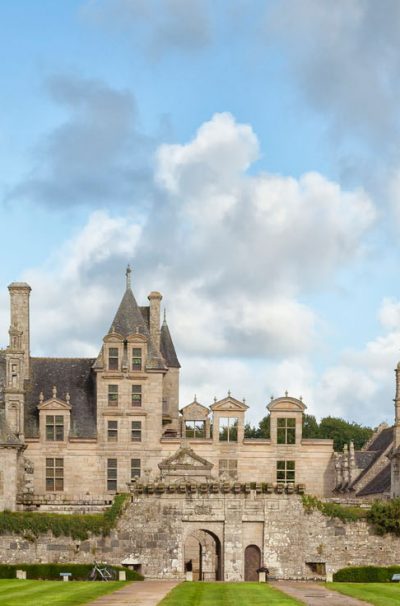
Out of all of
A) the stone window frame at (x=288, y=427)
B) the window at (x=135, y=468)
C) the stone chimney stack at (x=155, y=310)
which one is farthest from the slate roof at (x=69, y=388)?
the stone window frame at (x=288, y=427)

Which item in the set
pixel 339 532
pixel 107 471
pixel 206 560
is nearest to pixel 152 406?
pixel 107 471

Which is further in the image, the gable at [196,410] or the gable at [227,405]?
the gable at [196,410]

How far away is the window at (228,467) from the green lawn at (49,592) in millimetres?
23803

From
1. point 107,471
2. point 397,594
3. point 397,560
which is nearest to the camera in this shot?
point 397,594

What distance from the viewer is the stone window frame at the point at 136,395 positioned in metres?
91.6

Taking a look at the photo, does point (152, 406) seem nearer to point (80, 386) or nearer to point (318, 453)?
point (80, 386)

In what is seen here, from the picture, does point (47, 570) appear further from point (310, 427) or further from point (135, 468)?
point (310, 427)

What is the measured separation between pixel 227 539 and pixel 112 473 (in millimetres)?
11351

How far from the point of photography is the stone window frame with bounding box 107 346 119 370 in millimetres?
91750

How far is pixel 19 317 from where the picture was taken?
3639 inches

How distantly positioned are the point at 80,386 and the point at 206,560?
562 inches

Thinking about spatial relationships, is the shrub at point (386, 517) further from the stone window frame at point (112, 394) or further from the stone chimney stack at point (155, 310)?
the stone chimney stack at point (155, 310)

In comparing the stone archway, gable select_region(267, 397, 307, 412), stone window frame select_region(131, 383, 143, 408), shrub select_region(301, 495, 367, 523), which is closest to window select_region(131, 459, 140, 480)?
stone window frame select_region(131, 383, 143, 408)

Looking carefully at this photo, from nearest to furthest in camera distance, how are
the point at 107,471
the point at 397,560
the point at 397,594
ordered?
the point at 397,594
the point at 397,560
the point at 107,471
